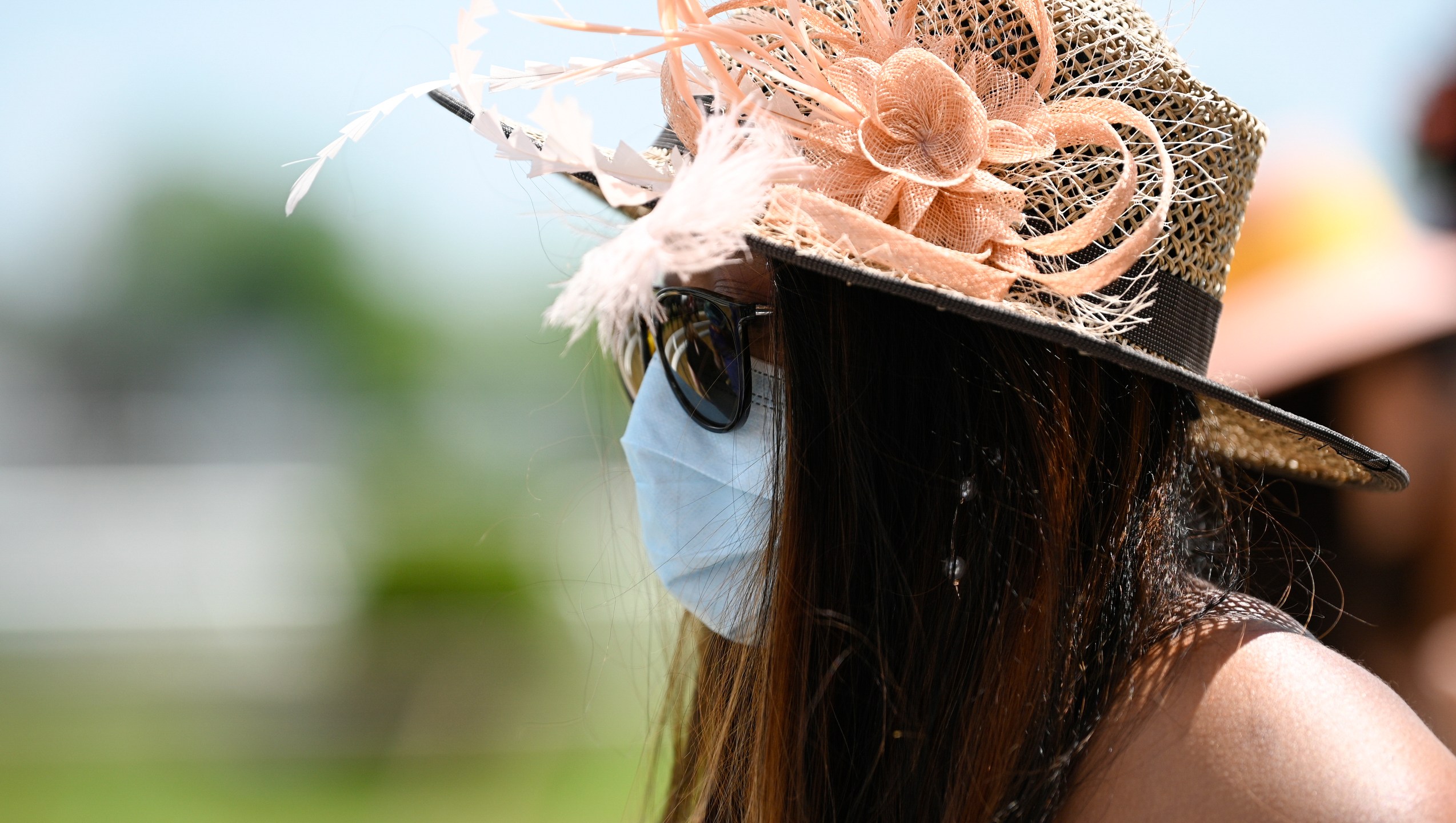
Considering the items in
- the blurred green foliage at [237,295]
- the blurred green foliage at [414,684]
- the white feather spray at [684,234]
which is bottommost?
the blurred green foliage at [414,684]

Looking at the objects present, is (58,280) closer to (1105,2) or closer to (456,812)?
(456,812)

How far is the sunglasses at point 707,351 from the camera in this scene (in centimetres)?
131

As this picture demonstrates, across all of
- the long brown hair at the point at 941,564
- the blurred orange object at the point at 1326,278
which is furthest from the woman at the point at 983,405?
the blurred orange object at the point at 1326,278

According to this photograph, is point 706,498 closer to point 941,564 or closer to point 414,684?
point 941,564

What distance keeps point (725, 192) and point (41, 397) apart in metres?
22.2

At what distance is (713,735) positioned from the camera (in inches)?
55.7

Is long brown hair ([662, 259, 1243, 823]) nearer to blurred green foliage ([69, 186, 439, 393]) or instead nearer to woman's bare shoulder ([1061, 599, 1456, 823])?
woman's bare shoulder ([1061, 599, 1456, 823])

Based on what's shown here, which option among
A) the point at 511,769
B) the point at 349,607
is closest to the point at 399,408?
the point at 349,607

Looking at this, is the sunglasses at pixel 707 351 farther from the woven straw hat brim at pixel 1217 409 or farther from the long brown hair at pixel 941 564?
the woven straw hat brim at pixel 1217 409

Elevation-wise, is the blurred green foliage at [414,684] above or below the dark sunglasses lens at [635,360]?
below

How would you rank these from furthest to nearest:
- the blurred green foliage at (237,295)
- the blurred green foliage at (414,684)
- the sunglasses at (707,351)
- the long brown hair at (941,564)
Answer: the blurred green foliage at (237,295)
the blurred green foliage at (414,684)
the sunglasses at (707,351)
the long brown hair at (941,564)

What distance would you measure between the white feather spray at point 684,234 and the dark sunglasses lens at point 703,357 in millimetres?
377

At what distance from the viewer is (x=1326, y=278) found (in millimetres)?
2824

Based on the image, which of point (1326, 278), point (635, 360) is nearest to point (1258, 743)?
point (635, 360)
